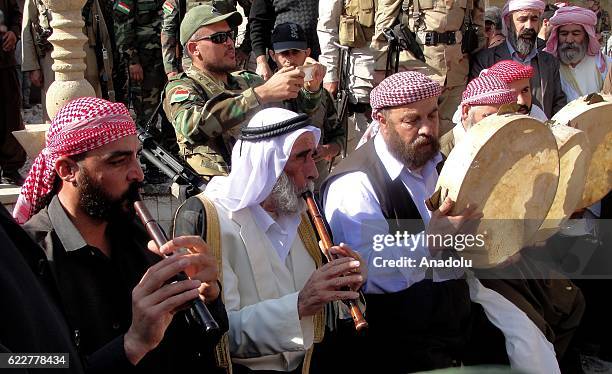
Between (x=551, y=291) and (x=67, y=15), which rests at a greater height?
(x=67, y=15)

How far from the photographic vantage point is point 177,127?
4703 mm

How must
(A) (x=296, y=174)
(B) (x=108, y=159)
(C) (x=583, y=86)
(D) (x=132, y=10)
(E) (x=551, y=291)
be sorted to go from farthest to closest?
1. (D) (x=132, y=10)
2. (C) (x=583, y=86)
3. (E) (x=551, y=291)
4. (A) (x=296, y=174)
5. (B) (x=108, y=159)

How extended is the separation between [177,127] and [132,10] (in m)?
3.37

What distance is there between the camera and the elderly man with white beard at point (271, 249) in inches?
124

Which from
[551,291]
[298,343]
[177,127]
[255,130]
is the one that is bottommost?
[551,291]

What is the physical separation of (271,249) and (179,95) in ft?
5.51

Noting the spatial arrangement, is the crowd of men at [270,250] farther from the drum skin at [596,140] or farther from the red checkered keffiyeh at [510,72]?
the drum skin at [596,140]

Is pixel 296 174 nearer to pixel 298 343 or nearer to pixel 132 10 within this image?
pixel 298 343

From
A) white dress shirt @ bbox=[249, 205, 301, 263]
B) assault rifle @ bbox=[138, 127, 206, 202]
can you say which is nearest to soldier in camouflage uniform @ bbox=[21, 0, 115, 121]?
assault rifle @ bbox=[138, 127, 206, 202]

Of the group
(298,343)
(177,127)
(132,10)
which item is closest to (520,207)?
(298,343)

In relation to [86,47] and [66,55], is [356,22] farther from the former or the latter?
[66,55]

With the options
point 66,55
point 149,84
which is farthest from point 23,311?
point 149,84

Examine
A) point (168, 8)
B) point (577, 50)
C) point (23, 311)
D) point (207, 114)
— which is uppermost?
point (23, 311)

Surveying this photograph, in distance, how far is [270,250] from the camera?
337 cm
